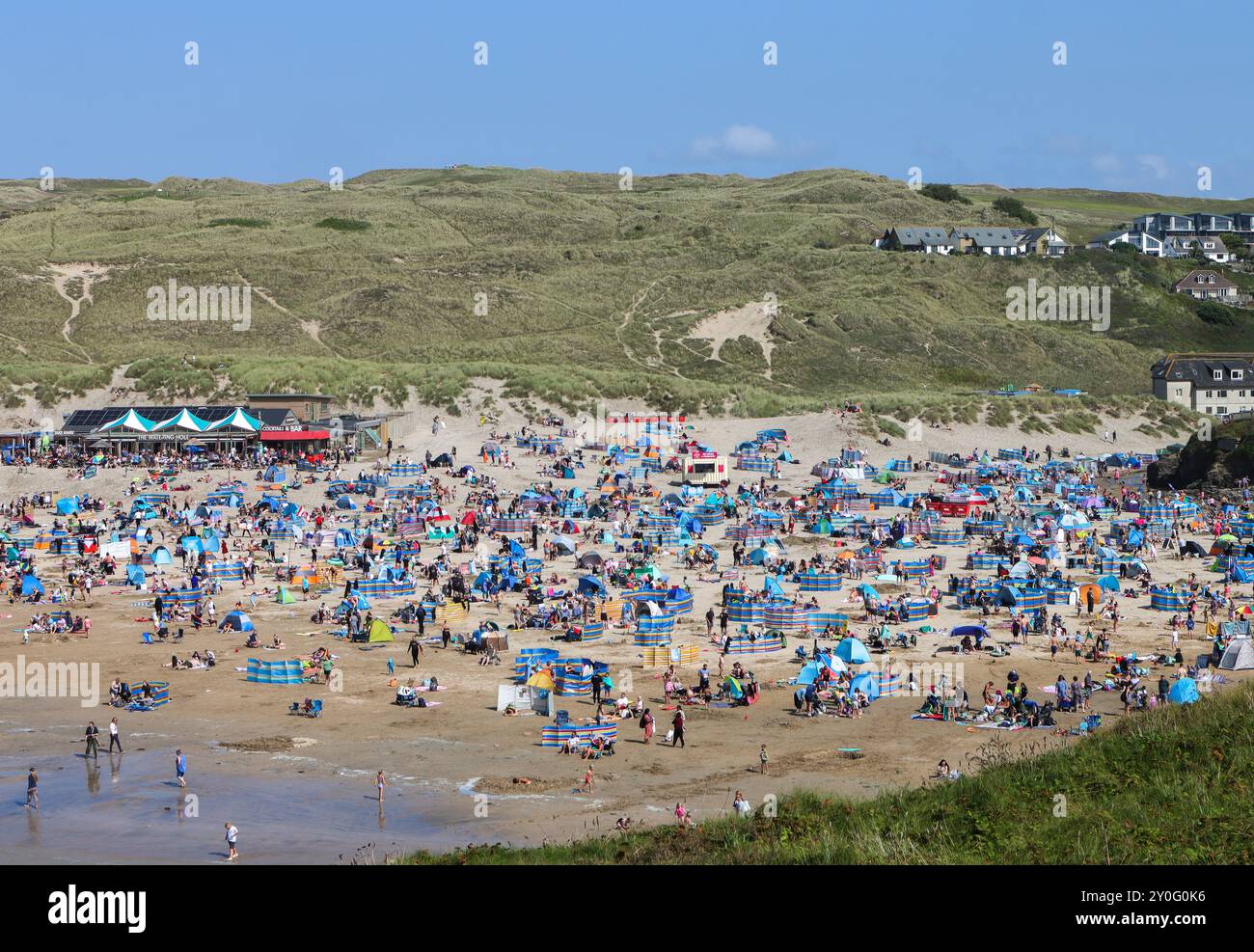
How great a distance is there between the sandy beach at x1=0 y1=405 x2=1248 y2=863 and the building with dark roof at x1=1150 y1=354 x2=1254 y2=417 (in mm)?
59405

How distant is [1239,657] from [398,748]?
18398 millimetres

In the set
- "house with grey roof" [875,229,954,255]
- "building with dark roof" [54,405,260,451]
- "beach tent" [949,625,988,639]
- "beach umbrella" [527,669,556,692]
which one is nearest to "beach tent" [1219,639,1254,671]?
"beach tent" [949,625,988,639]

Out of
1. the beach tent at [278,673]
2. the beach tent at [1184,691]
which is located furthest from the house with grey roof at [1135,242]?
the beach tent at [278,673]

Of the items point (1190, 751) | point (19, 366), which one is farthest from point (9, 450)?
point (1190, 751)

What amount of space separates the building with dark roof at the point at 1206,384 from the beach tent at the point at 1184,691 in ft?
223

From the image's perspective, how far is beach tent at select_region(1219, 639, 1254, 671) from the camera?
31.0 metres

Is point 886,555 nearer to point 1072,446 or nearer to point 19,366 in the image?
point 1072,446

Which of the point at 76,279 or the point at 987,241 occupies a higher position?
the point at 987,241

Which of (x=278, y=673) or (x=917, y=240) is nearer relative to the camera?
(x=278, y=673)

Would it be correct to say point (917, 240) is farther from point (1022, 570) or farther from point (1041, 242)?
point (1022, 570)

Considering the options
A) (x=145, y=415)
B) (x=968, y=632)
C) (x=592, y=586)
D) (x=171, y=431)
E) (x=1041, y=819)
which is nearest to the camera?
(x=1041, y=819)

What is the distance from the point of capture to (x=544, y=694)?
93.4ft

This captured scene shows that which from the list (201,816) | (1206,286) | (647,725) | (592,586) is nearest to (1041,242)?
(1206,286)

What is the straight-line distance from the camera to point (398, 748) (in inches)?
1030
